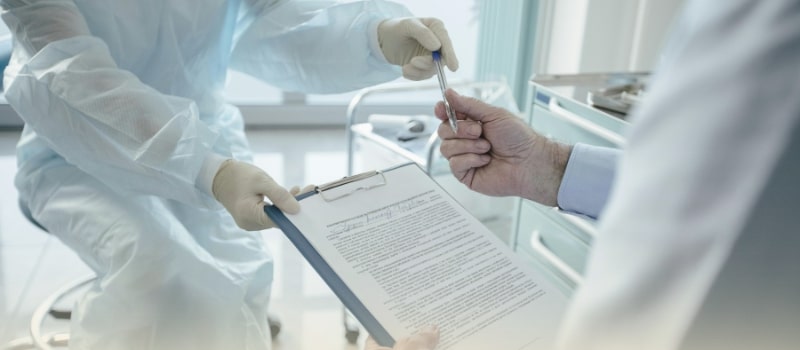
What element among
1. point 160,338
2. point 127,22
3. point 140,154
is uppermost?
point 127,22

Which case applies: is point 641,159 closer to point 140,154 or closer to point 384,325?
point 384,325

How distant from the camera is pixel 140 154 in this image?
1058mm

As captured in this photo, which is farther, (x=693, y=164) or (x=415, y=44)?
(x=415, y=44)

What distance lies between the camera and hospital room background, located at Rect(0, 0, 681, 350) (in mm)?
1868

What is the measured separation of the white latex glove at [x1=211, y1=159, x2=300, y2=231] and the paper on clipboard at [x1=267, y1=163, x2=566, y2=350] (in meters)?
0.08

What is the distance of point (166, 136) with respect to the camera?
1.06 m

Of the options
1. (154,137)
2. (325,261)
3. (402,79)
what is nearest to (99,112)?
(154,137)

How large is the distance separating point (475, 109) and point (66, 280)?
61.6 inches

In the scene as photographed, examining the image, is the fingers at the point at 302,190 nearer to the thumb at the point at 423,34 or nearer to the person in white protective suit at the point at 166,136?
the person in white protective suit at the point at 166,136

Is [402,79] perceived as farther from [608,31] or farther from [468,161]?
[468,161]


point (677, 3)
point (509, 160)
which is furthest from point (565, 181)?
point (677, 3)

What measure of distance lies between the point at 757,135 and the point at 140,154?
0.93 metres

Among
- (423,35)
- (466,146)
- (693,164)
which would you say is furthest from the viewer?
(423,35)

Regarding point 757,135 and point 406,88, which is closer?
point 757,135
